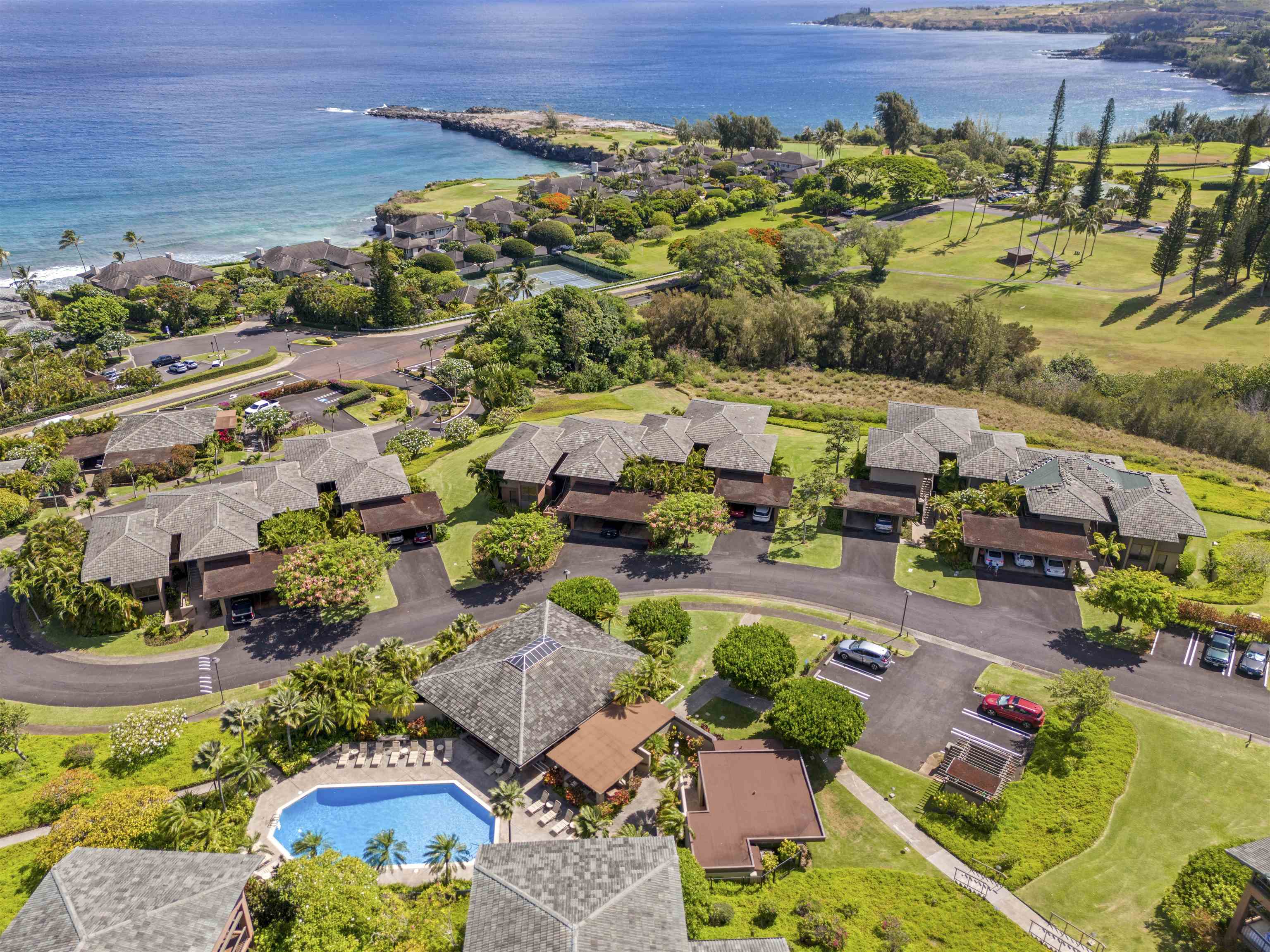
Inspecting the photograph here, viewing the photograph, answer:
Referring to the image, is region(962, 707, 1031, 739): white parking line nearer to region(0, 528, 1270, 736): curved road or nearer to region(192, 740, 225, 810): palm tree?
region(0, 528, 1270, 736): curved road

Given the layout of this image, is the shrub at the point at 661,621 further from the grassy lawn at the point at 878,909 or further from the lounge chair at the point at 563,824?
the grassy lawn at the point at 878,909

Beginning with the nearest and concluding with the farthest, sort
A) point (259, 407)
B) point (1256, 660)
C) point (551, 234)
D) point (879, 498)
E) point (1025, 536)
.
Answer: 1. point (1256, 660)
2. point (1025, 536)
3. point (879, 498)
4. point (259, 407)
5. point (551, 234)

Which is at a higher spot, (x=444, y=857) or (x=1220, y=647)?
(x=1220, y=647)

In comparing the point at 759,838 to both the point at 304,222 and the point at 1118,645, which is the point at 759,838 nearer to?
the point at 1118,645

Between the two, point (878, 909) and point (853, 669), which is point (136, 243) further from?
point (878, 909)

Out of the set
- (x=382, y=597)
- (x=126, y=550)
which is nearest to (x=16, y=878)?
(x=126, y=550)

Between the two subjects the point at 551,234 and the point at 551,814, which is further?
the point at 551,234

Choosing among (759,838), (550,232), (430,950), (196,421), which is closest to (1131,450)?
(759,838)
